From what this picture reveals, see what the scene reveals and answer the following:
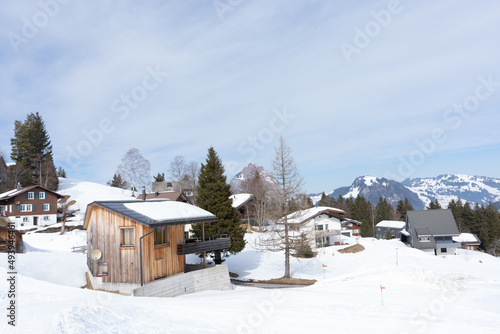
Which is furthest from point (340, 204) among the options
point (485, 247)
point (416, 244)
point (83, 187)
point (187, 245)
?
point (187, 245)

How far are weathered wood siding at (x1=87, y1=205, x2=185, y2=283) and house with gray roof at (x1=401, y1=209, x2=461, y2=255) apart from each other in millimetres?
55552

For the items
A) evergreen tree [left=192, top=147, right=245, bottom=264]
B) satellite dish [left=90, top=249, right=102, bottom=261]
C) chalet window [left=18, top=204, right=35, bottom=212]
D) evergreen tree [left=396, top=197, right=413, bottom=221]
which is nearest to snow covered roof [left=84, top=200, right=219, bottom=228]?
satellite dish [left=90, top=249, right=102, bottom=261]

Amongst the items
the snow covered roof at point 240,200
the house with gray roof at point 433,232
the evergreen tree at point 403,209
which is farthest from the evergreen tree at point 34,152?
the evergreen tree at point 403,209

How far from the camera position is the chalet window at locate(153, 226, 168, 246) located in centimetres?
1969

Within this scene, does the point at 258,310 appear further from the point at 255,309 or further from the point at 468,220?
the point at 468,220

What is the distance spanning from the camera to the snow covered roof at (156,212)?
18109 millimetres

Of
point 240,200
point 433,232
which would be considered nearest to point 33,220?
point 240,200

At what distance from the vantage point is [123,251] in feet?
61.0

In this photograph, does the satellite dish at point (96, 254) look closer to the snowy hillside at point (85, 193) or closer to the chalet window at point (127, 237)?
the chalet window at point (127, 237)

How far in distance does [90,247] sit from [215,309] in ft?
46.0

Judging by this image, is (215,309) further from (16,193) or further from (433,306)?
(16,193)

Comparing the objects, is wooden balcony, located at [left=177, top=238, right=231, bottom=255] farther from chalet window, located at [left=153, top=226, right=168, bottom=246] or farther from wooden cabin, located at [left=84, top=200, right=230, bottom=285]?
chalet window, located at [left=153, top=226, right=168, bottom=246]

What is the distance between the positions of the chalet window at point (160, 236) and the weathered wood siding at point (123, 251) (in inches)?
10.9

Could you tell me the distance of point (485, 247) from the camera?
7856 centimetres
